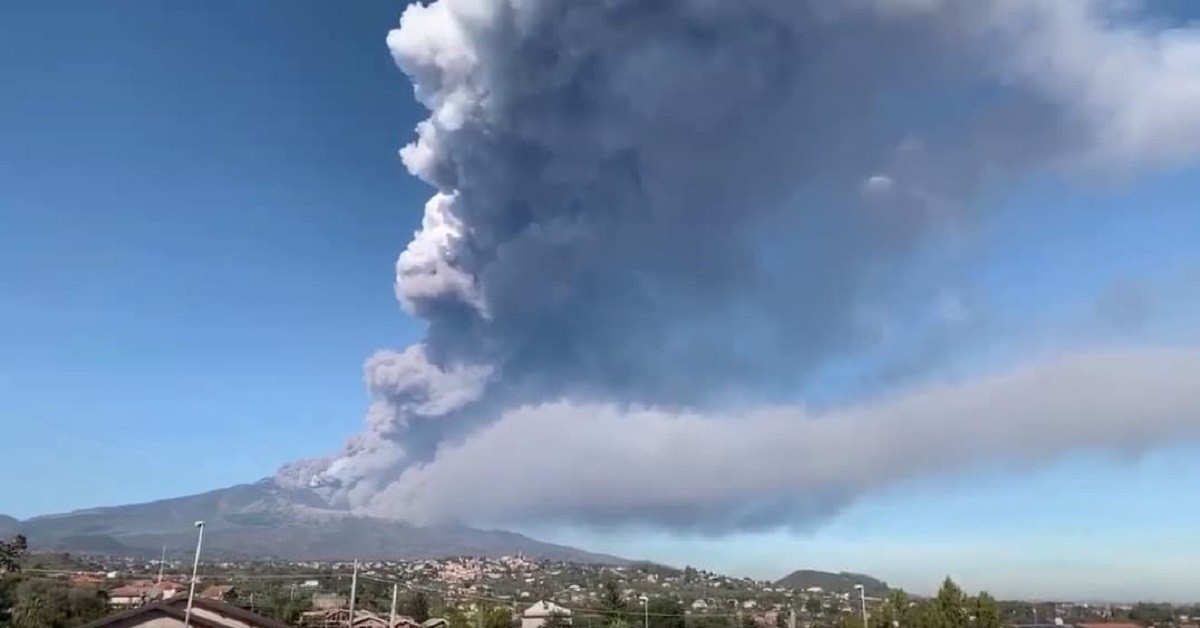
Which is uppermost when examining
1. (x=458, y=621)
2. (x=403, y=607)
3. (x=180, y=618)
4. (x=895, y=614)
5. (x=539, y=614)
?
(x=180, y=618)

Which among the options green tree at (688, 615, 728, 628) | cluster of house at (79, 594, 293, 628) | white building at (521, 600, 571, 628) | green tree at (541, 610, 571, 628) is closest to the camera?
cluster of house at (79, 594, 293, 628)

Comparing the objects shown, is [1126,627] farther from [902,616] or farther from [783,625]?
[902,616]

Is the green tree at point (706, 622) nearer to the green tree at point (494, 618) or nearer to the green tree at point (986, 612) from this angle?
the green tree at point (494, 618)

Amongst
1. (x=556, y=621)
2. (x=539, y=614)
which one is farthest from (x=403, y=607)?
(x=556, y=621)

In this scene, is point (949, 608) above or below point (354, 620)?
above


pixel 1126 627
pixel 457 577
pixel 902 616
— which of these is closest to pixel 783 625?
pixel 902 616

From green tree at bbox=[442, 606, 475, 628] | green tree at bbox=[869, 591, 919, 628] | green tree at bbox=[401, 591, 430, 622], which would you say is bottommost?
green tree at bbox=[401, 591, 430, 622]

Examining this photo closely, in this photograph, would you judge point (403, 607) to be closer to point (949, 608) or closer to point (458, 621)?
point (458, 621)

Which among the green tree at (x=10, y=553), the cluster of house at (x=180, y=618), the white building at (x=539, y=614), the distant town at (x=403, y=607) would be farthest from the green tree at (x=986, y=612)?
the green tree at (x=10, y=553)

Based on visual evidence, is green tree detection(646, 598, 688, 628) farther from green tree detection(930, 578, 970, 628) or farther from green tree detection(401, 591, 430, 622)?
green tree detection(930, 578, 970, 628)

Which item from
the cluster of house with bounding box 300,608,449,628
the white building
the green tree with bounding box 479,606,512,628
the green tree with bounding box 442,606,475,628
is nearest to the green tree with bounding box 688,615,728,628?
the white building

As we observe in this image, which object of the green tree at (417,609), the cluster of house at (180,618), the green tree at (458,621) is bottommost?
the green tree at (417,609)
